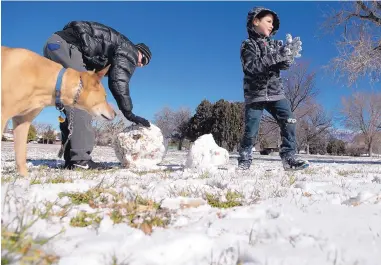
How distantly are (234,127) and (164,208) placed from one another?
44743 mm

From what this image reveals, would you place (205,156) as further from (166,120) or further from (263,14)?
(166,120)

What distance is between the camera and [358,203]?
1974 mm

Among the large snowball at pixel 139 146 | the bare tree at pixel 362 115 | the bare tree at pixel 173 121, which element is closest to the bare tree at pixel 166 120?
the bare tree at pixel 173 121

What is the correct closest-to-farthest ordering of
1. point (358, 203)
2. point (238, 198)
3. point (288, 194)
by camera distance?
point (358, 203) → point (238, 198) → point (288, 194)

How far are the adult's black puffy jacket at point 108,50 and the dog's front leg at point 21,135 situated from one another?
1.85 meters

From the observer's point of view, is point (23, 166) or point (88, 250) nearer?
point (88, 250)

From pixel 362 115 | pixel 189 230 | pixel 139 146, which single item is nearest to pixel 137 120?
pixel 139 146

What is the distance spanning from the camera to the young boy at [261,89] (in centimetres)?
518

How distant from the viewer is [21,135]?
3150 millimetres

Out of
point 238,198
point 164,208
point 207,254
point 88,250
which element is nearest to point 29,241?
point 88,250

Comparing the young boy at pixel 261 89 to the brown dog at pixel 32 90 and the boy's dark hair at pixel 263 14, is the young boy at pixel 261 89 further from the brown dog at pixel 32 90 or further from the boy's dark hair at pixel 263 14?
the brown dog at pixel 32 90

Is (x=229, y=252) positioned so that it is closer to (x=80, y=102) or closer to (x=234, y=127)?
(x=80, y=102)

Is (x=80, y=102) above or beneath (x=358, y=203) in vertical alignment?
above

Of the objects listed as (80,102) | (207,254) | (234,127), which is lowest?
(207,254)
